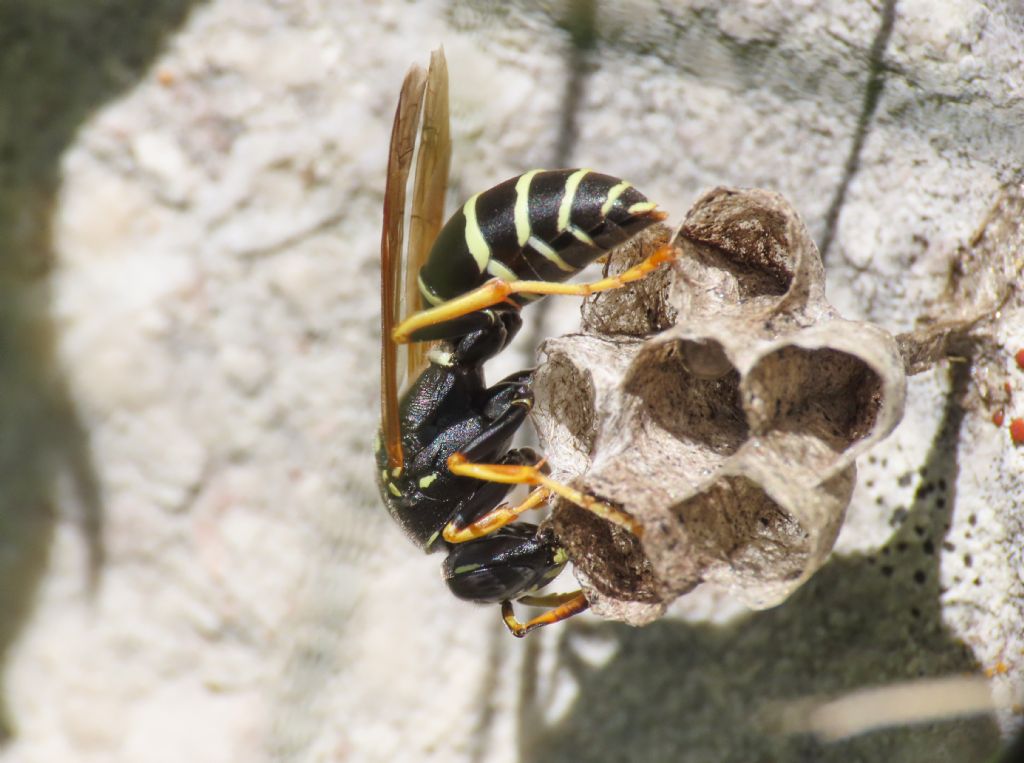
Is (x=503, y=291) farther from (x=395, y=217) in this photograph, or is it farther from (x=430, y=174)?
(x=430, y=174)

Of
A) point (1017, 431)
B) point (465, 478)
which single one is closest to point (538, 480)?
point (465, 478)

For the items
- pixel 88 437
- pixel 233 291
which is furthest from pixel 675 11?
pixel 88 437

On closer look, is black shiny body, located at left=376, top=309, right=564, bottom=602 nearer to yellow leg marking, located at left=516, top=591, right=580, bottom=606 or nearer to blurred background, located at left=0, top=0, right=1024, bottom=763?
yellow leg marking, located at left=516, top=591, right=580, bottom=606

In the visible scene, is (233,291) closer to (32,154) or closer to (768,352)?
(32,154)

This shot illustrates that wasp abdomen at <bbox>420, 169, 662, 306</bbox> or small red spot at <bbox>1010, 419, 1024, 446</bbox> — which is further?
small red spot at <bbox>1010, 419, 1024, 446</bbox>

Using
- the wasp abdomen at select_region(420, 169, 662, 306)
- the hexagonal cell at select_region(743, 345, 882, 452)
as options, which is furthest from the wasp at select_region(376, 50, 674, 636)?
the hexagonal cell at select_region(743, 345, 882, 452)

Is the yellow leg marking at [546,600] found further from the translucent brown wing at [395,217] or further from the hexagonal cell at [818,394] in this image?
the hexagonal cell at [818,394]
